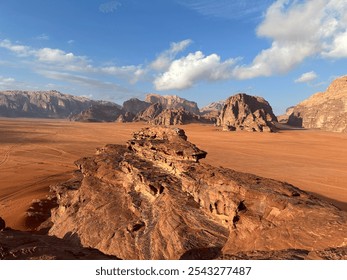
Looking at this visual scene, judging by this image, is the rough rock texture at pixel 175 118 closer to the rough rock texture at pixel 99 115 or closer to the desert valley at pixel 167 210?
the rough rock texture at pixel 99 115

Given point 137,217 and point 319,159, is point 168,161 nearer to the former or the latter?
point 137,217

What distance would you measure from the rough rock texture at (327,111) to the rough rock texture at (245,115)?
1163 centimetres

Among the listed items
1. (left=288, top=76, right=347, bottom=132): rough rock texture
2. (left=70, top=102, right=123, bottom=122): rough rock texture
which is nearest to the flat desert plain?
(left=288, top=76, right=347, bottom=132): rough rock texture

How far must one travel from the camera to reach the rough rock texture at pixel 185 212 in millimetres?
6316

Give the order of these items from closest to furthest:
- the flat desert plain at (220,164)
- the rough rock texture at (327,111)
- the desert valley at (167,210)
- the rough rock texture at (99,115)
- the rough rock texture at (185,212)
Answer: the desert valley at (167,210), the rough rock texture at (185,212), the flat desert plain at (220,164), the rough rock texture at (327,111), the rough rock texture at (99,115)

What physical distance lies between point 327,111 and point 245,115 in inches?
997

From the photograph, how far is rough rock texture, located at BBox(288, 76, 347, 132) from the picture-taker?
74619 millimetres

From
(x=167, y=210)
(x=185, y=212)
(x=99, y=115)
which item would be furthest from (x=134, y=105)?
(x=185, y=212)

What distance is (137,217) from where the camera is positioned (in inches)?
392

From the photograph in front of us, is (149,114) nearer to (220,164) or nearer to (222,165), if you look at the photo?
(220,164)

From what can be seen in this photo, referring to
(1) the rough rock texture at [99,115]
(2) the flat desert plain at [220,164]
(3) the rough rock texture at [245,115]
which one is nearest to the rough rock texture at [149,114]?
(1) the rough rock texture at [99,115]

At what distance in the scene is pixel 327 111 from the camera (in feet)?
266

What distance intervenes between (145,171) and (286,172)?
58.2ft
